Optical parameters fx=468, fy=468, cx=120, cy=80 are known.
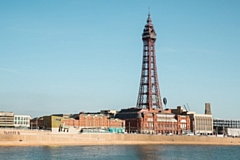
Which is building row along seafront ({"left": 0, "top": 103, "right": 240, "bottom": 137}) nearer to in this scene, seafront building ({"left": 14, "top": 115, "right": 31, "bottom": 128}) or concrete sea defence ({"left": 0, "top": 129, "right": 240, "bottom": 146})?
seafront building ({"left": 14, "top": 115, "right": 31, "bottom": 128})

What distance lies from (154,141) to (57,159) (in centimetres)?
6232

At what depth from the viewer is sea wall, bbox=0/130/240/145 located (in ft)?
296

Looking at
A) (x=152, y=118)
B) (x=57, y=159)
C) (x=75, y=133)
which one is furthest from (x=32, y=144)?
(x=152, y=118)

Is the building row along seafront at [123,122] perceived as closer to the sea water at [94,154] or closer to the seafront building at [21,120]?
the seafront building at [21,120]

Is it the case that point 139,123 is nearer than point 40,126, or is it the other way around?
point 40,126

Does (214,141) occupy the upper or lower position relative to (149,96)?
lower

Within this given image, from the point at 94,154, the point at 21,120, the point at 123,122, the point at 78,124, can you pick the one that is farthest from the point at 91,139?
the point at 21,120

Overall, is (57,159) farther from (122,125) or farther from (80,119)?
(122,125)

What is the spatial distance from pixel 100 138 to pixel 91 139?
3.21 m

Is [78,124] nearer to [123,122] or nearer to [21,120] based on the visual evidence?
[123,122]

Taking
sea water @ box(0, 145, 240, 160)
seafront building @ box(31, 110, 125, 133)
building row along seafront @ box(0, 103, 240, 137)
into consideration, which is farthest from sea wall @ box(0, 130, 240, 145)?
sea water @ box(0, 145, 240, 160)

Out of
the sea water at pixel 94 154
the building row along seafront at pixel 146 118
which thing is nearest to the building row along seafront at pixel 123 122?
the building row along seafront at pixel 146 118

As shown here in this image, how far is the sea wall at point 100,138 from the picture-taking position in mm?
90250

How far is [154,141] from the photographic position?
118375mm
